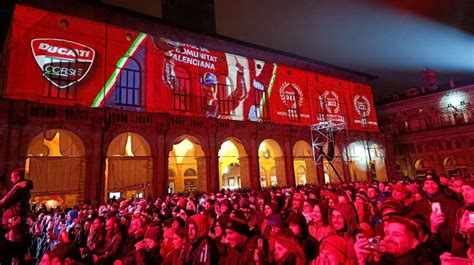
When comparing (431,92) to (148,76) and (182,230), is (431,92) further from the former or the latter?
(182,230)

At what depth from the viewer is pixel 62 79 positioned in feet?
53.4

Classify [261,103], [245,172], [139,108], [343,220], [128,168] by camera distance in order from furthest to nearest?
[261,103] < [245,172] < [139,108] < [128,168] < [343,220]

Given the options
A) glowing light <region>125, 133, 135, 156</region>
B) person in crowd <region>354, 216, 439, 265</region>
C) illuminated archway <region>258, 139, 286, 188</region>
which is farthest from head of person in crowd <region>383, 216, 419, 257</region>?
illuminated archway <region>258, 139, 286, 188</region>

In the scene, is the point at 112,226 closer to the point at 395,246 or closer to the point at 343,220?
the point at 343,220

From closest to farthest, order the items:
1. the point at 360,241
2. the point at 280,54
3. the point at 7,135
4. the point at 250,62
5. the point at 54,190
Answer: the point at 360,241
the point at 7,135
the point at 54,190
the point at 250,62
the point at 280,54

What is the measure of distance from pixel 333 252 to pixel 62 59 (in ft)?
61.6

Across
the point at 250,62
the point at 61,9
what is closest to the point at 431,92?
the point at 250,62

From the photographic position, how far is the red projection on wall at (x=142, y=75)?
15.5 metres

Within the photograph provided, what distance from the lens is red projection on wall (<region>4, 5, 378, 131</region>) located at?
51.0 feet

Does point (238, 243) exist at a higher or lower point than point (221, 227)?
lower

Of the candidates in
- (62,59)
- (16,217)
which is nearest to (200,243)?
(16,217)

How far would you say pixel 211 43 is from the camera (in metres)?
22.7

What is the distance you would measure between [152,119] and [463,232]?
696 inches

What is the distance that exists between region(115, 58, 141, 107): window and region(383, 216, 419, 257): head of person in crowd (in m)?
18.3
